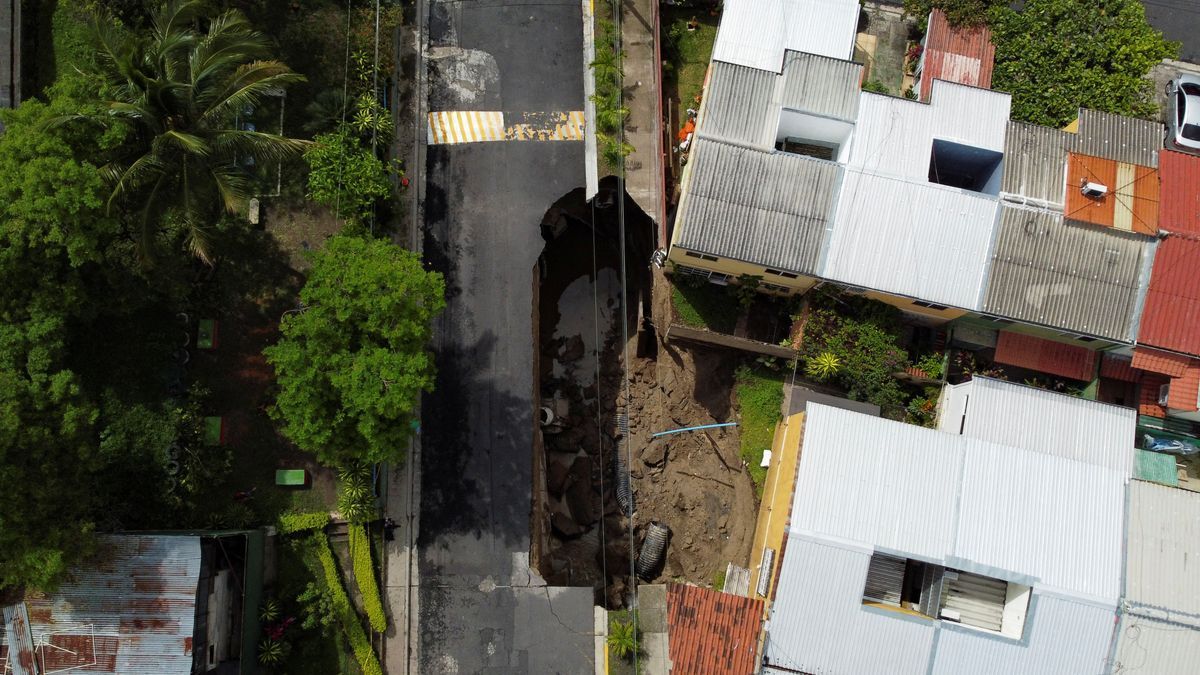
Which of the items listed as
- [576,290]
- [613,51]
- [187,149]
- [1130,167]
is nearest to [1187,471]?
[1130,167]

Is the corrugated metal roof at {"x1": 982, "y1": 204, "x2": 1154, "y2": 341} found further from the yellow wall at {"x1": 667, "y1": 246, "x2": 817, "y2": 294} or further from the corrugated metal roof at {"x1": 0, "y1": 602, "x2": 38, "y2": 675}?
the corrugated metal roof at {"x1": 0, "y1": 602, "x2": 38, "y2": 675}

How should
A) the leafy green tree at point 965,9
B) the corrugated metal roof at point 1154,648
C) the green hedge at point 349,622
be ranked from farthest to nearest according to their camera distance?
the leafy green tree at point 965,9, the green hedge at point 349,622, the corrugated metal roof at point 1154,648

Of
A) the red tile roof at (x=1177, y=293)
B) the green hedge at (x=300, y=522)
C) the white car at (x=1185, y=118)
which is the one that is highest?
the white car at (x=1185, y=118)

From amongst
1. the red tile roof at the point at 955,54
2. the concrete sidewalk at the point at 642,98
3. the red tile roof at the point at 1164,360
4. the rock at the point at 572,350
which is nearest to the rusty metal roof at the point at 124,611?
the rock at the point at 572,350

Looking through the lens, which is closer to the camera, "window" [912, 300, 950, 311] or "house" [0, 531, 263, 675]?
"house" [0, 531, 263, 675]

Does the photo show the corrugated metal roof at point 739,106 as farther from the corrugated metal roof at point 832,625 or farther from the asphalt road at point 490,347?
the corrugated metal roof at point 832,625

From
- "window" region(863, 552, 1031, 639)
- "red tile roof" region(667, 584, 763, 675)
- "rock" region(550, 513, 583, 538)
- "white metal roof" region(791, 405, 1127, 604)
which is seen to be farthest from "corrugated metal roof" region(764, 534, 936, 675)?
"rock" region(550, 513, 583, 538)

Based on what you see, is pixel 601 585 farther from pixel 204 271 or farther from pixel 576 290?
pixel 204 271

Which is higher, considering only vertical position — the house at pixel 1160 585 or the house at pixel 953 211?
the house at pixel 953 211
